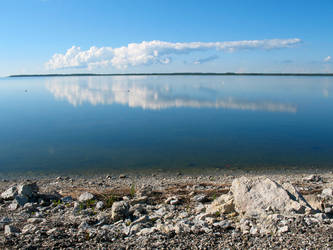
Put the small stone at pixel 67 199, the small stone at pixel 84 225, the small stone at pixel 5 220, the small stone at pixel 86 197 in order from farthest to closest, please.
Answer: the small stone at pixel 67 199 → the small stone at pixel 86 197 → the small stone at pixel 5 220 → the small stone at pixel 84 225

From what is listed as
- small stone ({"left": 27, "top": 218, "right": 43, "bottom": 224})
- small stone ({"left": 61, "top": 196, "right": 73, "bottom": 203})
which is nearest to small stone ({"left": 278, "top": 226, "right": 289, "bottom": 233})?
small stone ({"left": 27, "top": 218, "right": 43, "bottom": 224})

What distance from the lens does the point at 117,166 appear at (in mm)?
16734

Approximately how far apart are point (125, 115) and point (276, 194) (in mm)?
29963

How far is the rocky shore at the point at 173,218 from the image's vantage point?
647 cm

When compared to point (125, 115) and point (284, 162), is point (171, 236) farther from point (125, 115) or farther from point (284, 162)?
point (125, 115)

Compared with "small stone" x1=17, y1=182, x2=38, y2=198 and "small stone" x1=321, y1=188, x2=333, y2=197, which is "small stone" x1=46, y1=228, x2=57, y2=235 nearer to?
"small stone" x1=17, y1=182, x2=38, y2=198

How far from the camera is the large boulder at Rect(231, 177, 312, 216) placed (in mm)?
7613

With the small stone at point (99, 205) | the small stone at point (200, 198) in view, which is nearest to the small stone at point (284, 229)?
the small stone at point (200, 198)

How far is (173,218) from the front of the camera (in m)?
8.32

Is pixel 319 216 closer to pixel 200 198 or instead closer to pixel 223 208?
pixel 223 208

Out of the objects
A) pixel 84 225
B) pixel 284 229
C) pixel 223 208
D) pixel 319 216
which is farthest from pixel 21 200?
pixel 319 216

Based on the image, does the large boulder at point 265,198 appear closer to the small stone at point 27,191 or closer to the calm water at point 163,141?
the small stone at point 27,191

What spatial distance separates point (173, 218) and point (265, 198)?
261 cm

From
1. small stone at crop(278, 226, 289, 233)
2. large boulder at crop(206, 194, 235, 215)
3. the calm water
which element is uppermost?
small stone at crop(278, 226, 289, 233)
